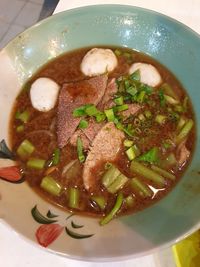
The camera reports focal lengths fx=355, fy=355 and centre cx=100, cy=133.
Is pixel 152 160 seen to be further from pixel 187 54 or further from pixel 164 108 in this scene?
pixel 187 54

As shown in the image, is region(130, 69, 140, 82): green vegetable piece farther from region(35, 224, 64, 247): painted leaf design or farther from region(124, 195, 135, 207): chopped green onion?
region(35, 224, 64, 247): painted leaf design

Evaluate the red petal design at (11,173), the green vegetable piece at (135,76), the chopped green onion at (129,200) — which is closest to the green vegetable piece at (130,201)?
the chopped green onion at (129,200)

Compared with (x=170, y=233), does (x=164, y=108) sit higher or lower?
higher

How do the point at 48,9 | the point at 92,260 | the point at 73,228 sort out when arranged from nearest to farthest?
1. the point at 92,260
2. the point at 73,228
3. the point at 48,9

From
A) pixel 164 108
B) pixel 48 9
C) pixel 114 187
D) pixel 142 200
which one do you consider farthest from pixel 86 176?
pixel 48 9

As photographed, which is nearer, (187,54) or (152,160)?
(152,160)

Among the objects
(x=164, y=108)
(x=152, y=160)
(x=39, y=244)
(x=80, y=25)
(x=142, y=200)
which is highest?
(x=80, y=25)

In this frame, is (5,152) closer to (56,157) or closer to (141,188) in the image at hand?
(56,157)
